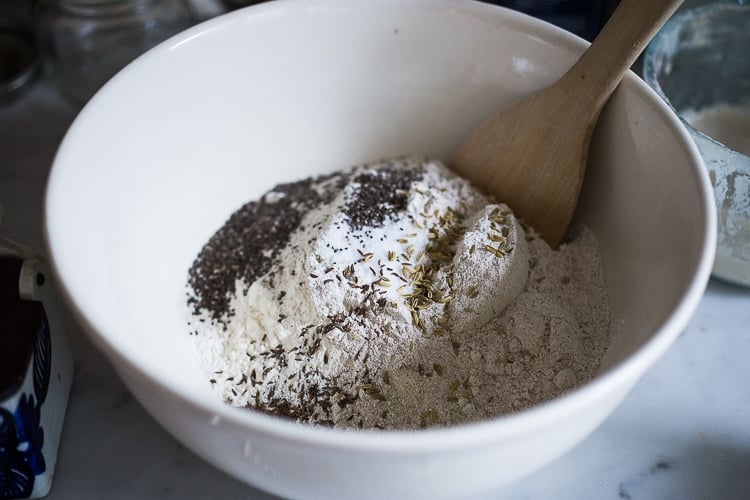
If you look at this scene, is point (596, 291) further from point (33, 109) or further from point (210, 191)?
point (33, 109)

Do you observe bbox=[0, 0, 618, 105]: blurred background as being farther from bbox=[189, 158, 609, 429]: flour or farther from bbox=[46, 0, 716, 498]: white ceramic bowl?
bbox=[189, 158, 609, 429]: flour

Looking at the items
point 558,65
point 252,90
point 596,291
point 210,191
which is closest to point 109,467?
point 210,191

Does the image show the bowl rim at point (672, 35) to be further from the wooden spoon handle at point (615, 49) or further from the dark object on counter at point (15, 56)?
the dark object on counter at point (15, 56)

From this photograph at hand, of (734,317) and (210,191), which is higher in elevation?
(734,317)

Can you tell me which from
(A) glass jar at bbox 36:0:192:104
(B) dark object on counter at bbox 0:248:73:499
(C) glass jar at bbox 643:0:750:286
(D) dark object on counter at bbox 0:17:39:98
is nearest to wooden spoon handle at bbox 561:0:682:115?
(C) glass jar at bbox 643:0:750:286

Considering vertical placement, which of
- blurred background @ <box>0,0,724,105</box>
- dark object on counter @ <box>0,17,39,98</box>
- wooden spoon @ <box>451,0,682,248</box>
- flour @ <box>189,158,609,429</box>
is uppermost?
wooden spoon @ <box>451,0,682,248</box>

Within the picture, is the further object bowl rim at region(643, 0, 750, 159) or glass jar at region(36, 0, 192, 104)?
glass jar at region(36, 0, 192, 104)

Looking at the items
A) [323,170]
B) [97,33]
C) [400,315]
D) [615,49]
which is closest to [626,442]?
[400,315]
